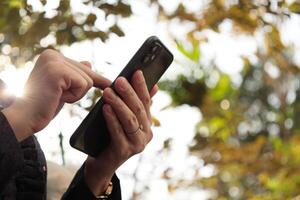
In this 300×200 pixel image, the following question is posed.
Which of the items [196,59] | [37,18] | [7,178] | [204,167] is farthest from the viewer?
[196,59]

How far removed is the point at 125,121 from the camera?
0.92m

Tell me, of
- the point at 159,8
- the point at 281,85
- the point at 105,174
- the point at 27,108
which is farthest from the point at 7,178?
the point at 281,85

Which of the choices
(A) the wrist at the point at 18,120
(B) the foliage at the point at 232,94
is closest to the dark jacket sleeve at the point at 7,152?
(A) the wrist at the point at 18,120

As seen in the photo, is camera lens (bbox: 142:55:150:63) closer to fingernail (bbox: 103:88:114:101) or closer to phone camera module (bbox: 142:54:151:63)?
phone camera module (bbox: 142:54:151:63)

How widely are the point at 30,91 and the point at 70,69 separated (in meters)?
0.06

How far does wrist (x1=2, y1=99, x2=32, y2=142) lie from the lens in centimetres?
81

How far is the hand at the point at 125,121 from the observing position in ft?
2.99

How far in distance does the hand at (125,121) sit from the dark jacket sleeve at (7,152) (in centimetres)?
16

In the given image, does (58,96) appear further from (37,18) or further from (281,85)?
(281,85)

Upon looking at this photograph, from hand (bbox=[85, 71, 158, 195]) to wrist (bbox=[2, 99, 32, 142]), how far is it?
0.46 feet

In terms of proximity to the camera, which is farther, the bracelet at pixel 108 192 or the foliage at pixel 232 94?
the foliage at pixel 232 94

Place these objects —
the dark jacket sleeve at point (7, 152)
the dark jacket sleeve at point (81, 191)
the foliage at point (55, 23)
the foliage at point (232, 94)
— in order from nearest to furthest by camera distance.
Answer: the dark jacket sleeve at point (7, 152), the dark jacket sleeve at point (81, 191), the foliage at point (55, 23), the foliage at point (232, 94)

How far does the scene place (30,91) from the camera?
0.83m

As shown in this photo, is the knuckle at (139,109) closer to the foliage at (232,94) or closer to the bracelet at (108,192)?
the bracelet at (108,192)
